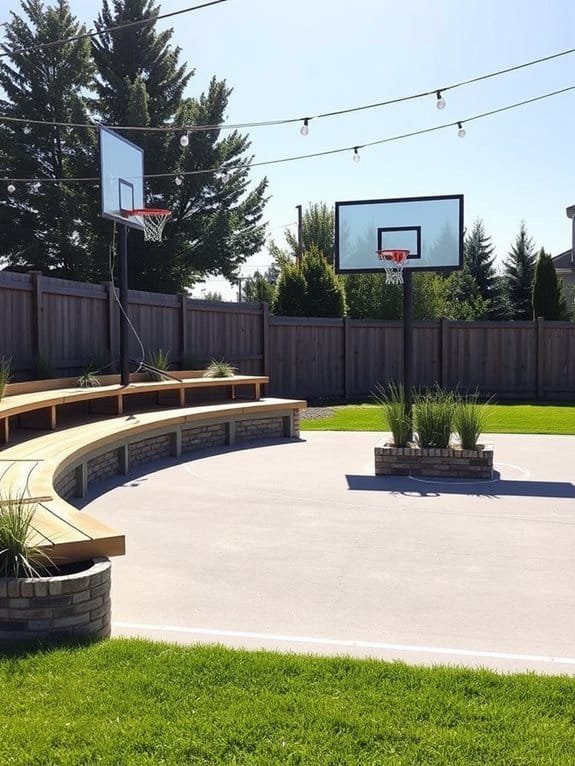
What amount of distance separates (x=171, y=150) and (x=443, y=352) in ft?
44.5

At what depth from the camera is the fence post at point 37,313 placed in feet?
33.6

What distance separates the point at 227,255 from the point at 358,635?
26.0 m

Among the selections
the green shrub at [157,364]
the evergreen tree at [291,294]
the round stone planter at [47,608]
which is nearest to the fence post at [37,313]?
the green shrub at [157,364]

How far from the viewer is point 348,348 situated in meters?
18.7

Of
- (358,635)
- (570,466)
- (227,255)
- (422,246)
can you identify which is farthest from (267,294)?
(358,635)

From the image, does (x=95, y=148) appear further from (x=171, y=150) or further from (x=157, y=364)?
(x=157, y=364)

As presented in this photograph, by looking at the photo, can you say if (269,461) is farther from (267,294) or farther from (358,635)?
(267,294)

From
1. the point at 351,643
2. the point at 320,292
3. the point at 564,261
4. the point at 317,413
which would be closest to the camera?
the point at 351,643

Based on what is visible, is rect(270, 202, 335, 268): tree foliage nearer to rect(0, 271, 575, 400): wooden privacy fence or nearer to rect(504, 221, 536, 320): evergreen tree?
rect(504, 221, 536, 320): evergreen tree

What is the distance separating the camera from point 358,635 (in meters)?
4.09

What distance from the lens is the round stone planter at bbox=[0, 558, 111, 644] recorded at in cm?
358

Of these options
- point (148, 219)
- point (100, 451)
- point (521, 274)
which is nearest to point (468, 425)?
point (100, 451)

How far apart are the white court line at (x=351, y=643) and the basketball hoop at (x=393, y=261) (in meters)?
7.49

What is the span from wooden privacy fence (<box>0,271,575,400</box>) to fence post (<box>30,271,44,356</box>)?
2278 mm
